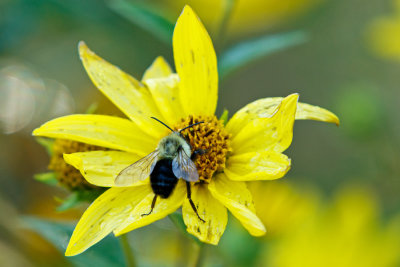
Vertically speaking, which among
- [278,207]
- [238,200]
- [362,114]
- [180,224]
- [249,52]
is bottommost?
[278,207]

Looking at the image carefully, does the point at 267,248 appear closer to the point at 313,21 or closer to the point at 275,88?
the point at 275,88

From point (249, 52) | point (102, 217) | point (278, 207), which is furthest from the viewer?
point (278, 207)

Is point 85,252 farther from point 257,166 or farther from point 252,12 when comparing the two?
point 252,12

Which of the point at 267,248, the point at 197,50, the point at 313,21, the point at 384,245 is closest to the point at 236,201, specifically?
the point at 197,50

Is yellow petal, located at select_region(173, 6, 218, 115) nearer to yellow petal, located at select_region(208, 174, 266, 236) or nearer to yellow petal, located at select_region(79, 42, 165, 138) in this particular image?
yellow petal, located at select_region(79, 42, 165, 138)

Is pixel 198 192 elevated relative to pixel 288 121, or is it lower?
lower

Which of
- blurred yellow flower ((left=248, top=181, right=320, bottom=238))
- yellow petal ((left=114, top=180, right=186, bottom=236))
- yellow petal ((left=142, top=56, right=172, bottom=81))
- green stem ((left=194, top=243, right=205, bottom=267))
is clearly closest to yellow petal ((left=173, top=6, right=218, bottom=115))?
yellow petal ((left=142, top=56, right=172, bottom=81))

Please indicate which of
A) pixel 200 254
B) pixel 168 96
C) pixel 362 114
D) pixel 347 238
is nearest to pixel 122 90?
pixel 168 96
